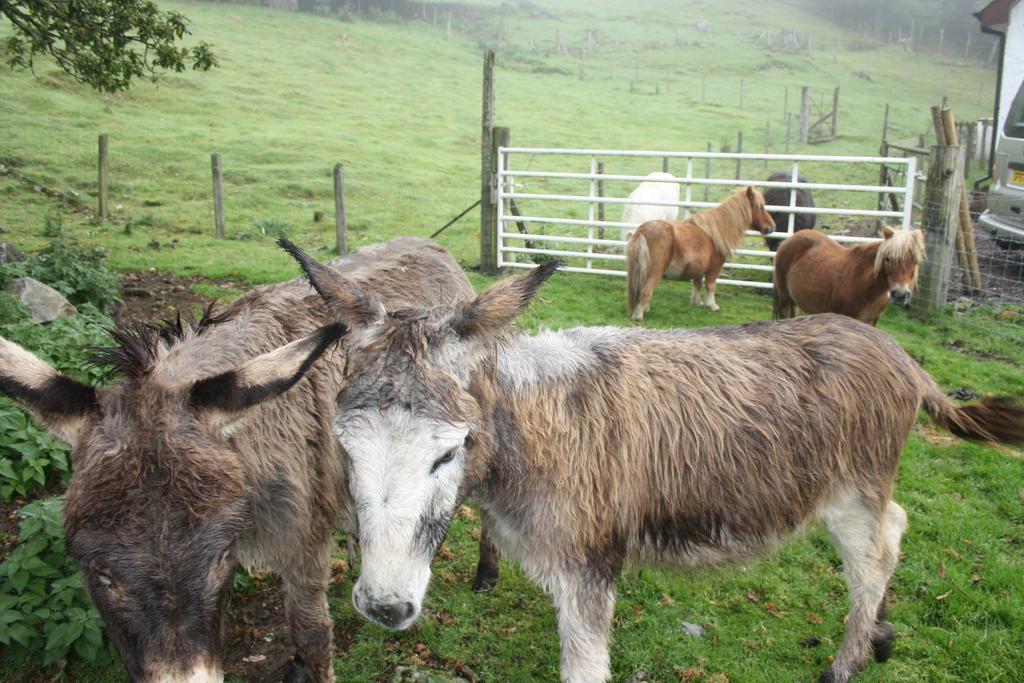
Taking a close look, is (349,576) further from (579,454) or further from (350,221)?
(350,221)

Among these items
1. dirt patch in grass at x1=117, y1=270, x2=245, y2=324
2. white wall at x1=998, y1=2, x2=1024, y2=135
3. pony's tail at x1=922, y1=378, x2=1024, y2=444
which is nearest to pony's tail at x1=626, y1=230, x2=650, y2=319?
dirt patch in grass at x1=117, y1=270, x2=245, y2=324

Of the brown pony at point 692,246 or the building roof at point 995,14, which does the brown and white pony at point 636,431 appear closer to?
the brown pony at point 692,246

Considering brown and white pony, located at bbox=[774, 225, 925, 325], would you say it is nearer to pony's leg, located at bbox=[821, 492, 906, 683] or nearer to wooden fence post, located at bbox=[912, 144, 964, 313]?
wooden fence post, located at bbox=[912, 144, 964, 313]

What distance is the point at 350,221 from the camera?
51.0 ft

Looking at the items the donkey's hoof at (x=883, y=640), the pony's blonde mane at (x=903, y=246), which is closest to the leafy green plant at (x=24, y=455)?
the donkey's hoof at (x=883, y=640)

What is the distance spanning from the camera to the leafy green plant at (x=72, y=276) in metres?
7.29

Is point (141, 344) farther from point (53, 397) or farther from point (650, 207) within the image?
point (650, 207)

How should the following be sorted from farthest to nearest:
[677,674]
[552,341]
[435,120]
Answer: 1. [435,120]
2. [677,674]
3. [552,341]

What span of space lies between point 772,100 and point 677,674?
1698 inches

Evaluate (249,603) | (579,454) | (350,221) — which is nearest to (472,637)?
(249,603)

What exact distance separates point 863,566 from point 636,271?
21.7 ft

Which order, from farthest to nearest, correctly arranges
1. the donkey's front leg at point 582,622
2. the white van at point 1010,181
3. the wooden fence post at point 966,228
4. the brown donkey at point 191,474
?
the white van at point 1010,181
the wooden fence post at point 966,228
the donkey's front leg at point 582,622
the brown donkey at point 191,474

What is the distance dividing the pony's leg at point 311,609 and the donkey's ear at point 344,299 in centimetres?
121

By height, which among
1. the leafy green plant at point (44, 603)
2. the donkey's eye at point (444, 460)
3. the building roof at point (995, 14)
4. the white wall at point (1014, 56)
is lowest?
the leafy green plant at point (44, 603)
